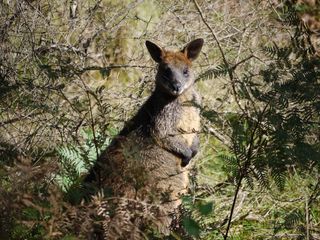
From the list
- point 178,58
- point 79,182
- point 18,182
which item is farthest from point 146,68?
point 18,182

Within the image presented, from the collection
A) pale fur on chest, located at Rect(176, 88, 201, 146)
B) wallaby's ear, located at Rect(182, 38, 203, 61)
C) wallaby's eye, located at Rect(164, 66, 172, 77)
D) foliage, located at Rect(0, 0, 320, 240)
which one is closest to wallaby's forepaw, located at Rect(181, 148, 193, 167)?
pale fur on chest, located at Rect(176, 88, 201, 146)

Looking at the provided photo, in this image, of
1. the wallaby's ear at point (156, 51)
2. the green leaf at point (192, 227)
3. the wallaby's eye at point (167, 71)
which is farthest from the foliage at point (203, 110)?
the wallaby's eye at point (167, 71)

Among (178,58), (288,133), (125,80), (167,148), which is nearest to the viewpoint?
(288,133)

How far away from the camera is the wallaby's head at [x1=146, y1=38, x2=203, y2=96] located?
5.63 metres

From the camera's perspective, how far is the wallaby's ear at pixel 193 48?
5.67 meters

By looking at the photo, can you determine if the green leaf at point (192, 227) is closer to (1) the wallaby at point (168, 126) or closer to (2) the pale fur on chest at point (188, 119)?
(1) the wallaby at point (168, 126)

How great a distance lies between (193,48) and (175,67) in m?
0.22

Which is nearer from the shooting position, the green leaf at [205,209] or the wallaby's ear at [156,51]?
the green leaf at [205,209]

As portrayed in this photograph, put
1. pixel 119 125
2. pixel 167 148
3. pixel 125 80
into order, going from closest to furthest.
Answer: pixel 167 148 → pixel 119 125 → pixel 125 80

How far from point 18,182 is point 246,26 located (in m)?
4.64

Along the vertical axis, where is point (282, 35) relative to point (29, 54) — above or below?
above

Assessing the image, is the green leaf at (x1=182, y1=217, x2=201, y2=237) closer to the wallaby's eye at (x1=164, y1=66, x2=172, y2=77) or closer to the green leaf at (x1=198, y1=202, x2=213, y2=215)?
the green leaf at (x1=198, y1=202, x2=213, y2=215)

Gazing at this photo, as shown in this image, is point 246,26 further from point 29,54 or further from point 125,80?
point 29,54

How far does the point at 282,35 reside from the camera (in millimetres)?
7832
